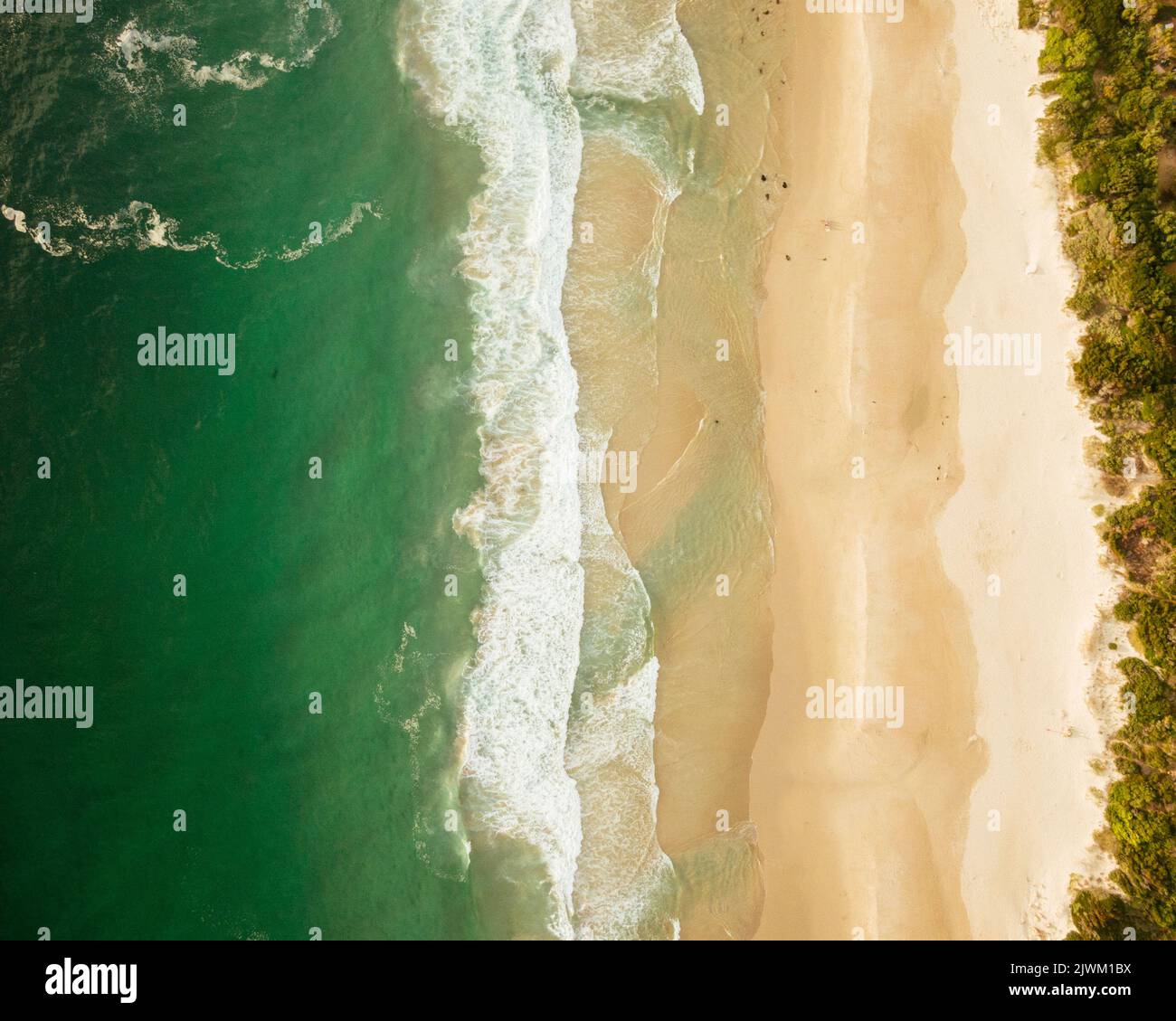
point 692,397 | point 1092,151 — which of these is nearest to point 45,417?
point 692,397

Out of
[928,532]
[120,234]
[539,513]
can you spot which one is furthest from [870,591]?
[120,234]

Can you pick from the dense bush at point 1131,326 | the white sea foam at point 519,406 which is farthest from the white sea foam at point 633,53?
the dense bush at point 1131,326

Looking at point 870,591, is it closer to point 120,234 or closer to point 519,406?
point 519,406

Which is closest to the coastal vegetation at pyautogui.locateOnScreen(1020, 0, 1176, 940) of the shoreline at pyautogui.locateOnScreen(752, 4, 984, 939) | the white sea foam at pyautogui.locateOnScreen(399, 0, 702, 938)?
the shoreline at pyautogui.locateOnScreen(752, 4, 984, 939)

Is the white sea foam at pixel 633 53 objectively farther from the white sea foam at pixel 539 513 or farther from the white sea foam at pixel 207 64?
the white sea foam at pixel 207 64
